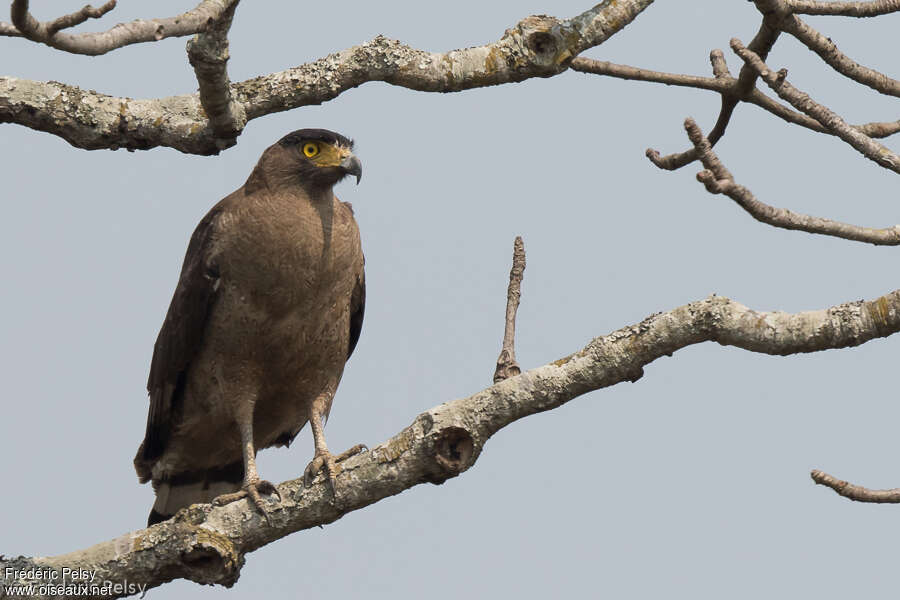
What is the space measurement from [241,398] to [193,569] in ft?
5.47

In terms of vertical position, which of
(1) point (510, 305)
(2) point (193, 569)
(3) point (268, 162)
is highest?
(3) point (268, 162)

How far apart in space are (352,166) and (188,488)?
7.84ft

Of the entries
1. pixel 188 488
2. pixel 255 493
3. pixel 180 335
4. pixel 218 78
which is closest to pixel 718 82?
pixel 218 78

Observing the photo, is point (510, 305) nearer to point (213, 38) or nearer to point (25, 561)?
point (213, 38)

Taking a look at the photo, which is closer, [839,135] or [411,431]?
[839,135]

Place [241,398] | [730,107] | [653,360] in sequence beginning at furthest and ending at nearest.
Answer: [241,398] → [730,107] → [653,360]

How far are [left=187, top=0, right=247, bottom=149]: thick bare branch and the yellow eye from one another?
166 cm

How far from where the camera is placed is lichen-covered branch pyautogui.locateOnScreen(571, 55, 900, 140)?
20.1ft

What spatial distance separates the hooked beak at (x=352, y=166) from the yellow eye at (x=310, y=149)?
0.73ft

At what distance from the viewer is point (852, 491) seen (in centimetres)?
436

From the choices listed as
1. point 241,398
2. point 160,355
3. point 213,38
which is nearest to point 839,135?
point 213,38

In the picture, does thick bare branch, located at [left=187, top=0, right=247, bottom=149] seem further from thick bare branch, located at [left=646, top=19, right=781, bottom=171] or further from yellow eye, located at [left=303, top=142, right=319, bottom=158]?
thick bare branch, located at [left=646, top=19, right=781, bottom=171]

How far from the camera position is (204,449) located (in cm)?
771

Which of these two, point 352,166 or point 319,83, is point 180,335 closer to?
point 352,166
